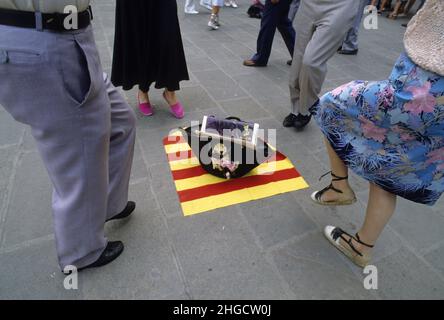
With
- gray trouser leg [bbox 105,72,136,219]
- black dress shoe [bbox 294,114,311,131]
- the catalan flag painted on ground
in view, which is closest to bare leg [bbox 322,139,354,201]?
the catalan flag painted on ground

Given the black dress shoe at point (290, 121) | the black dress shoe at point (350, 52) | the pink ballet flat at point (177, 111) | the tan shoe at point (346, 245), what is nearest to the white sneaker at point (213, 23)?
the black dress shoe at point (350, 52)

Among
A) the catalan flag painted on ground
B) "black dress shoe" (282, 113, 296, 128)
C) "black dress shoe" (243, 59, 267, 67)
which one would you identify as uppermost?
"black dress shoe" (243, 59, 267, 67)

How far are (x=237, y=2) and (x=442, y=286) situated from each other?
8501 millimetres

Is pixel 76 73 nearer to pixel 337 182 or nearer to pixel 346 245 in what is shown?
pixel 337 182

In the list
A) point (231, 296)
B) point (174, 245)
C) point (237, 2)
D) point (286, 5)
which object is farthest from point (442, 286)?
point (237, 2)

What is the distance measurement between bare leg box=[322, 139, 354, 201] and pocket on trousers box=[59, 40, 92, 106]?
121 centimetres

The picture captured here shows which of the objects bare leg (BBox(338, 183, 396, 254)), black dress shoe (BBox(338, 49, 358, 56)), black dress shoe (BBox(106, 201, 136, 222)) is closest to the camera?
bare leg (BBox(338, 183, 396, 254))

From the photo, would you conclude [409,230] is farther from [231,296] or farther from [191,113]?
[191,113]

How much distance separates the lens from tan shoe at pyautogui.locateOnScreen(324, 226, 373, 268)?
1.71 metres

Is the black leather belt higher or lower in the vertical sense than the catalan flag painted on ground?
higher

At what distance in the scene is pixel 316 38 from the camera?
255 centimetres

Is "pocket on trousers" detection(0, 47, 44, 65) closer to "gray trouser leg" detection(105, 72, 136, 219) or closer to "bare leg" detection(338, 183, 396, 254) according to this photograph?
"gray trouser leg" detection(105, 72, 136, 219)

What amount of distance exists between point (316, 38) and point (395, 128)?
57.7 inches

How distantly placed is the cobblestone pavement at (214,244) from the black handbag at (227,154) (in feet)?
0.92
